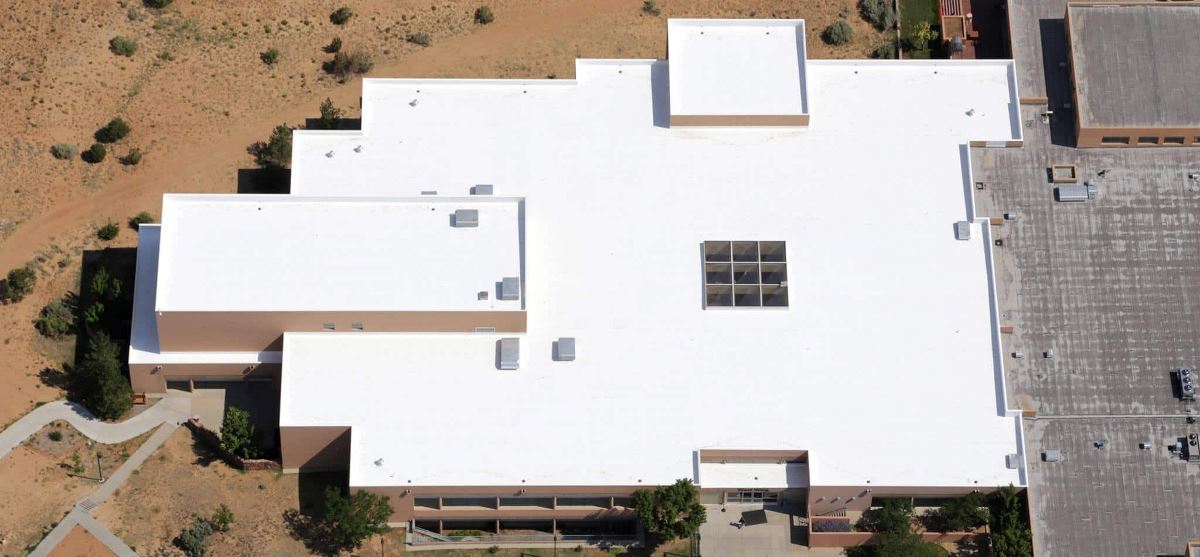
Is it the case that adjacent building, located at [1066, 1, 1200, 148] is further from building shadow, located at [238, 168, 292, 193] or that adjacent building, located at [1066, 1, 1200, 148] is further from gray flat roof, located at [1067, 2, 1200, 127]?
building shadow, located at [238, 168, 292, 193]

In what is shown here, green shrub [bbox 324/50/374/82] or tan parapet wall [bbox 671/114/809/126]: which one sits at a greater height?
green shrub [bbox 324/50/374/82]

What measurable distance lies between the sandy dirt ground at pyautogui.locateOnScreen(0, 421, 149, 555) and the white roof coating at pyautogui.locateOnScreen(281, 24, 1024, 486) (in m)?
16.5

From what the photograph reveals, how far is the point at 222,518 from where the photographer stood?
10269 centimetres

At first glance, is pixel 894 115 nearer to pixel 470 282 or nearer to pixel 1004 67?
→ pixel 1004 67

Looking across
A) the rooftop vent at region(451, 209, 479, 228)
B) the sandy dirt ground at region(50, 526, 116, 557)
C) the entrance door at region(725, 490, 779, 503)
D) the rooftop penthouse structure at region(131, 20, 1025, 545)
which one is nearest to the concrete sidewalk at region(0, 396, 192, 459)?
the rooftop penthouse structure at region(131, 20, 1025, 545)

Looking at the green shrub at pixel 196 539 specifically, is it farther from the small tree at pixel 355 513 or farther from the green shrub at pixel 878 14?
the green shrub at pixel 878 14

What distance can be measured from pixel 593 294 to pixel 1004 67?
1477 inches

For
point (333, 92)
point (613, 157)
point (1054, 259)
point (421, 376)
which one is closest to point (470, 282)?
point (421, 376)

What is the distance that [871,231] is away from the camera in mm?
107375

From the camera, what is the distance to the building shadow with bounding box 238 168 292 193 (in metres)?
117

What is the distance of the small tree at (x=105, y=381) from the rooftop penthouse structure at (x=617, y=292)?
150cm

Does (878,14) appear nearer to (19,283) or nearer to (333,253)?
(333,253)

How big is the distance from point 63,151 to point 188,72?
12.1 meters

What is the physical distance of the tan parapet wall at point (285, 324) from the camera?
3984 inches
